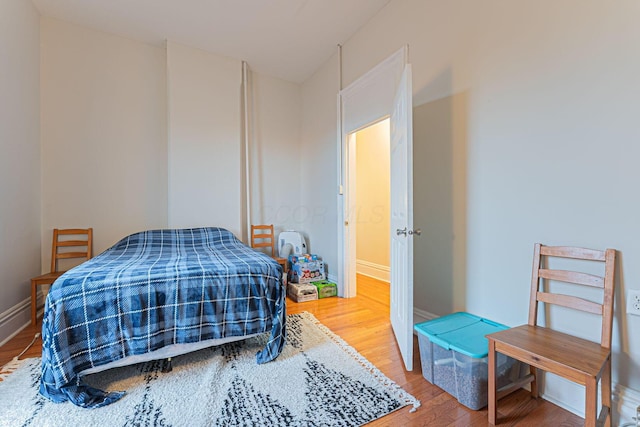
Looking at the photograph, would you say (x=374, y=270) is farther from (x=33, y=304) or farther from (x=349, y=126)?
(x=33, y=304)

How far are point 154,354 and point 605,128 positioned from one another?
8.69ft

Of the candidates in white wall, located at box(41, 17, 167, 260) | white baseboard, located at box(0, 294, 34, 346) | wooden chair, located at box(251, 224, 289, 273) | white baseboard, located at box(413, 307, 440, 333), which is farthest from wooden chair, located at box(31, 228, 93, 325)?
white baseboard, located at box(413, 307, 440, 333)

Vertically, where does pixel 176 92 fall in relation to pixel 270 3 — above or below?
below

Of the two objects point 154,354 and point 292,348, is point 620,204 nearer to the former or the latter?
point 292,348

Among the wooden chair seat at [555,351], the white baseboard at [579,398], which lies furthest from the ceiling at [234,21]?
the white baseboard at [579,398]

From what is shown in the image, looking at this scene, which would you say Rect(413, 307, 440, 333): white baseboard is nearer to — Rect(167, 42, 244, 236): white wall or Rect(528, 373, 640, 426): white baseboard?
Rect(528, 373, 640, 426): white baseboard

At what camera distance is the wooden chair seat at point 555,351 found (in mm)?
1199

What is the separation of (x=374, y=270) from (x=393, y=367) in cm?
251

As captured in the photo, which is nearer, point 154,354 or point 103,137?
point 154,354

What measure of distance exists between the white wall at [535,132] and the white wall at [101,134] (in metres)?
2.95

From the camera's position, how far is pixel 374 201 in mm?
4418

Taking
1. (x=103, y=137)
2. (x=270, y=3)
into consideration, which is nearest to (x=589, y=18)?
(x=270, y=3)

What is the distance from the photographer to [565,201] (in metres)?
1.55

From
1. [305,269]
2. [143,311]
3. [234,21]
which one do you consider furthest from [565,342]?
[234,21]
